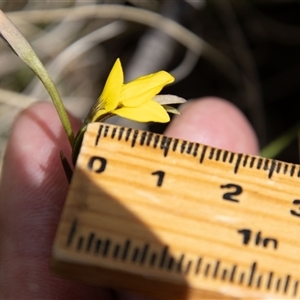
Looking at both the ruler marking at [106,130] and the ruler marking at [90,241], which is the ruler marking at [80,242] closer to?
the ruler marking at [90,241]

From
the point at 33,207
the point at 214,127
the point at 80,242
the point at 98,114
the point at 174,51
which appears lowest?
the point at 80,242

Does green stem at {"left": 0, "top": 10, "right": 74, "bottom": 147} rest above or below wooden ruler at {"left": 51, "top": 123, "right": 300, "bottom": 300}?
above

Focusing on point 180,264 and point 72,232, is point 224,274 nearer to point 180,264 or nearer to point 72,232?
point 180,264

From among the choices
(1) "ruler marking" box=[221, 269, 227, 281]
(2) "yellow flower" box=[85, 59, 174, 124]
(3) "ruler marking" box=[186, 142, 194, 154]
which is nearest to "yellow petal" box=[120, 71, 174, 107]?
(2) "yellow flower" box=[85, 59, 174, 124]

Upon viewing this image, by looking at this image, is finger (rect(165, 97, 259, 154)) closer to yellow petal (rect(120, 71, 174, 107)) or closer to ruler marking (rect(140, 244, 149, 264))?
yellow petal (rect(120, 71, 174, 107))

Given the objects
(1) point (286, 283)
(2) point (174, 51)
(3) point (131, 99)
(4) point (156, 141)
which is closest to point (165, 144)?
(4) point (156, 141)

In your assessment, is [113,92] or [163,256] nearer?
[163,256]
